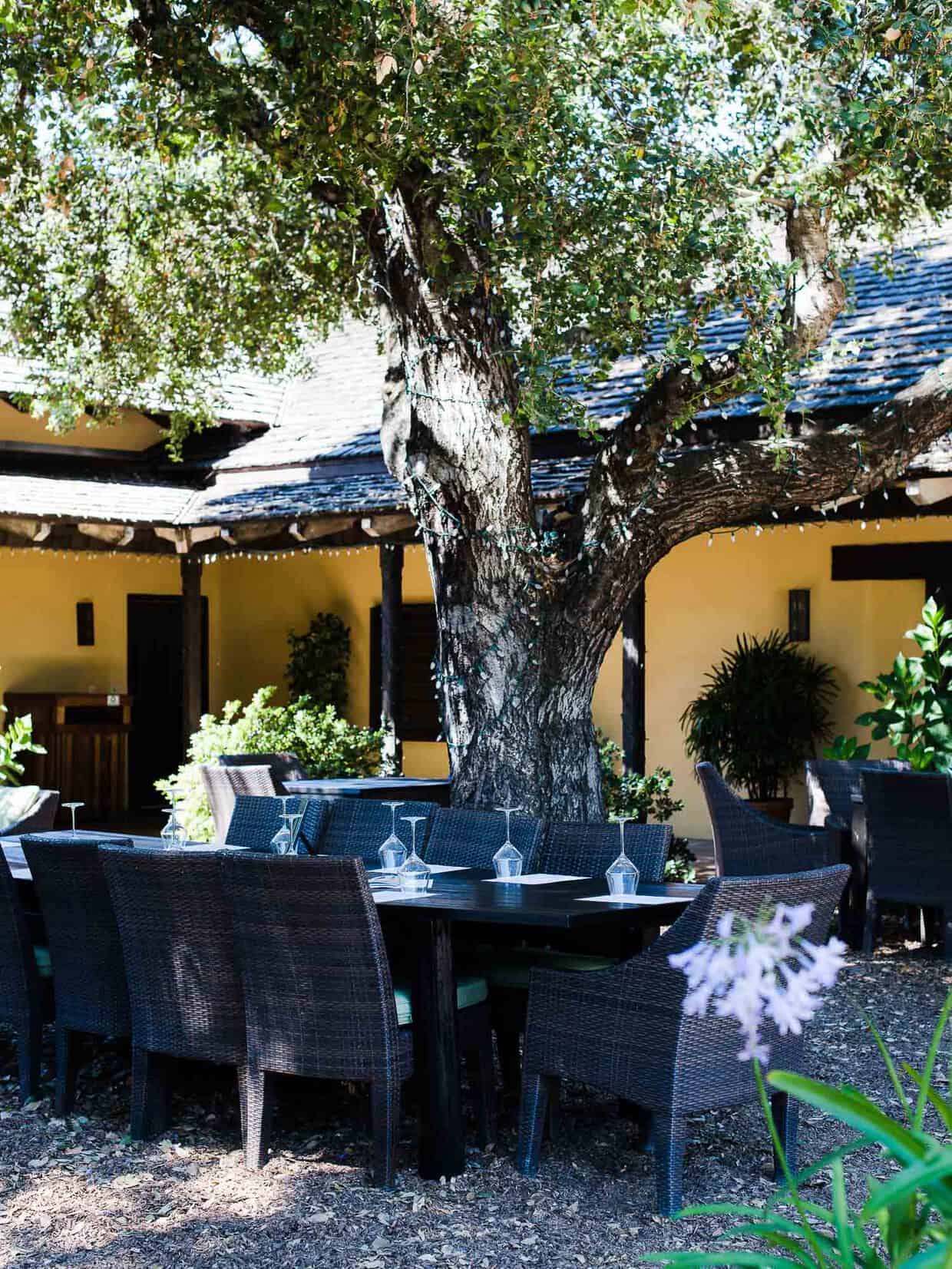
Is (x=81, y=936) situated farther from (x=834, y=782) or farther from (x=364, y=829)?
(x=834, y=782)

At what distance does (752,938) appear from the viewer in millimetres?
2250

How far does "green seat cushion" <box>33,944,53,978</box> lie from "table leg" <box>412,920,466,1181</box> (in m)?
1.57

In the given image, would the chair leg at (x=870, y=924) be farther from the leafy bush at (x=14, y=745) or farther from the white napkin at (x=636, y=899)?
the leafy bush at (x=14, y=745)

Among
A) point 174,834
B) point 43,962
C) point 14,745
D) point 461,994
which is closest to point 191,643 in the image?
point 14,745

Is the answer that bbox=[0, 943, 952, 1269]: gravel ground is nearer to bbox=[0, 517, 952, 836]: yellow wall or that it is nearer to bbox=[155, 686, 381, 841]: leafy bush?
bbox=[155, 686, 381, 841]: leafy bush

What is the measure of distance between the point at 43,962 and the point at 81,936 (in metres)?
0.52

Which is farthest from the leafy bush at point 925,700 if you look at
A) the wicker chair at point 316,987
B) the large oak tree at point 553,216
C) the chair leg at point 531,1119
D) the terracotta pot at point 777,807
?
the wicker chair at point 316,987

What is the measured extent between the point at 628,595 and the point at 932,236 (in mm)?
6202

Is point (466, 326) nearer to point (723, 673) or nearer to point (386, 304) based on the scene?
point (386, 304)

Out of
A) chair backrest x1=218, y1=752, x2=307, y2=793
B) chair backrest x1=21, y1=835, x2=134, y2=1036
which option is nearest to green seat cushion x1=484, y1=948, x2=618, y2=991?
chair backrest x1=21, y1=835, x2=134, y2=1036

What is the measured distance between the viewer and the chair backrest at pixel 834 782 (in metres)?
8.77

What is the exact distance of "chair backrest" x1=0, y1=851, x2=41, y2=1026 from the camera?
5.32m

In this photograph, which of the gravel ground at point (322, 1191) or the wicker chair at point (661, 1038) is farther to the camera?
the wicker chair at point (661, 1038)

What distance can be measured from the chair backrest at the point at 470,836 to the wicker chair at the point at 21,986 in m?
1.63
